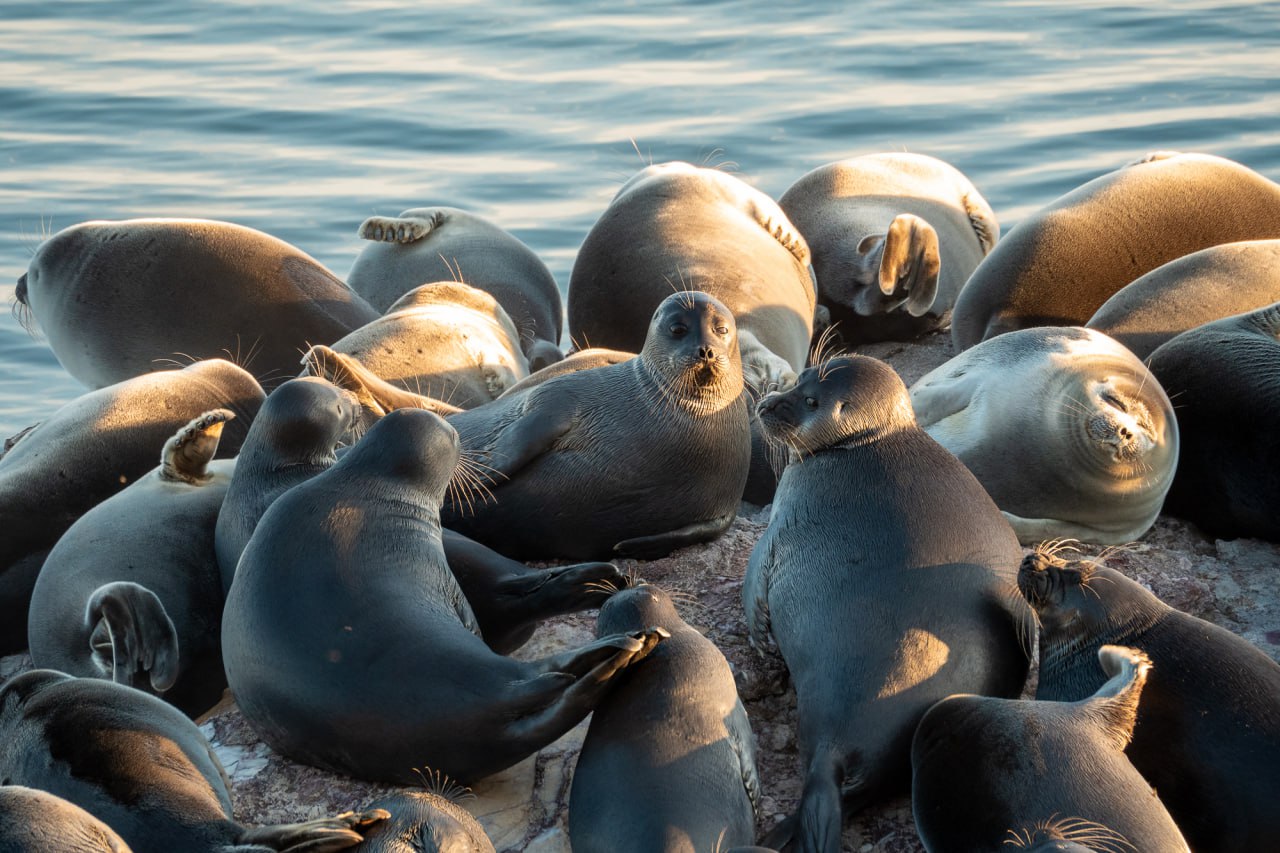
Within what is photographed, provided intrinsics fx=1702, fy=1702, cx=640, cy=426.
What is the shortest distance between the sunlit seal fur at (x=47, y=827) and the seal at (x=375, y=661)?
68 cm

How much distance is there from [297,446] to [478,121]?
30.3 ft

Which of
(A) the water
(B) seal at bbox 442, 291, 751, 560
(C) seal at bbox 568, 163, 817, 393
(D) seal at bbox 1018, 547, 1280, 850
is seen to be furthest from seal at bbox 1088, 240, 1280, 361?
(A) the water

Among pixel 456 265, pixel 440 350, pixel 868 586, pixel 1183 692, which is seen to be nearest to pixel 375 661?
pixel 868 586

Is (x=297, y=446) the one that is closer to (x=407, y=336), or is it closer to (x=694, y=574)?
(x=694, y=574)

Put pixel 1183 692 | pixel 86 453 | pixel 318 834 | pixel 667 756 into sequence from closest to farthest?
pixel 318 834 < pixel 667 756 < pixel 1183 692 < pixel 86 453

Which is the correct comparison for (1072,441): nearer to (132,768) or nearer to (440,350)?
(440,350)

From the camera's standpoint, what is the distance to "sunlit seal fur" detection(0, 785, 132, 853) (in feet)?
8.82

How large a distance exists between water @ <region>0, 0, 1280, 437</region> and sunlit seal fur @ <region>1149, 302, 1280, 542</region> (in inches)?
202

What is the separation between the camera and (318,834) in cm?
298

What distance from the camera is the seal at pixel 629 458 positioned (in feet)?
15.0

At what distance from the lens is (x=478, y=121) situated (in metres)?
13.2

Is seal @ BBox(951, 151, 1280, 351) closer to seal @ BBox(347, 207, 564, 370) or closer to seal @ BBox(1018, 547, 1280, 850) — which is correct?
seal @ BBox(347, 207, 564, 370)

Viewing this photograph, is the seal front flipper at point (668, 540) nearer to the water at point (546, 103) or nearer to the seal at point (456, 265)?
the seal at point (456, 265)

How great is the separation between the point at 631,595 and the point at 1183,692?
1.19m
